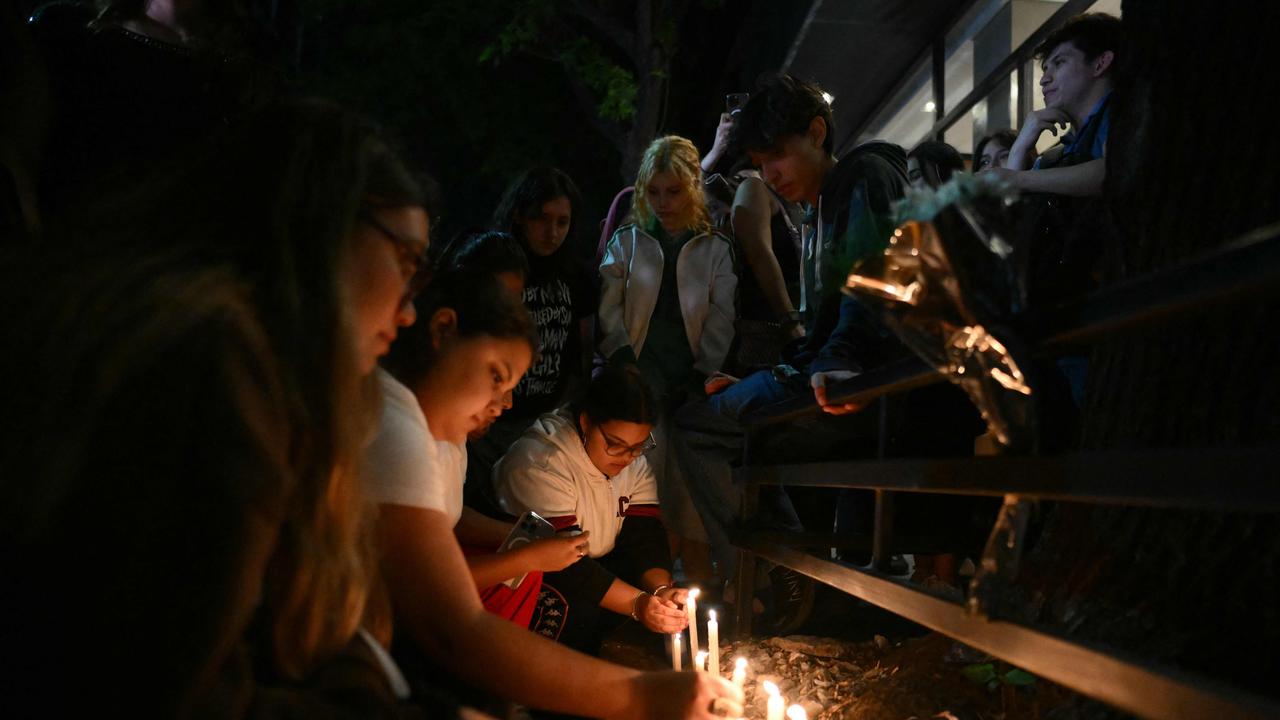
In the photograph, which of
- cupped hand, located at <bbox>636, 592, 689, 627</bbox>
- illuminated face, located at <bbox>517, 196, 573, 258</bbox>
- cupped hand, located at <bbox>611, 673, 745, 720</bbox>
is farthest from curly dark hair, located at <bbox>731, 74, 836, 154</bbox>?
cupped hand, located at <bbox>611, 673, 745, 720</bbox>

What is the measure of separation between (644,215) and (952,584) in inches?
100

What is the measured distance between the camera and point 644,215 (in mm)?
5340

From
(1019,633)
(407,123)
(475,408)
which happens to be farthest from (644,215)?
(407,123)

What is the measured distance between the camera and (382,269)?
5.51 ft

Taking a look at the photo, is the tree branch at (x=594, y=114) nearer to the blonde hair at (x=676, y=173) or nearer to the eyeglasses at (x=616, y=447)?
the blonde hair at (x=676, y=173)

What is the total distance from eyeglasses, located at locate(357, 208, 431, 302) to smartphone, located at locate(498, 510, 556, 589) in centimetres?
149

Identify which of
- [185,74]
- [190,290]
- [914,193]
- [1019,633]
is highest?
[185,74]

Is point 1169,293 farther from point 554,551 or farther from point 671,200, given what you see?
point 671,200

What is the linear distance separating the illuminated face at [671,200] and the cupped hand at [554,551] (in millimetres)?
2613

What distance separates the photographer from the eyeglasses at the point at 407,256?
164cm

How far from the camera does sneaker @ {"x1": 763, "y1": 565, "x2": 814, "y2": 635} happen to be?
15.2 ft

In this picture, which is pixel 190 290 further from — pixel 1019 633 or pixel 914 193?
pixel 1019 633

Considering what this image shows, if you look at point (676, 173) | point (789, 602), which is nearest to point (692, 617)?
point (789, 602)

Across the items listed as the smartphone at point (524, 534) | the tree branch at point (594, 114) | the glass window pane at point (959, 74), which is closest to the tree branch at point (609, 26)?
the tree branch at point (594, 114)
